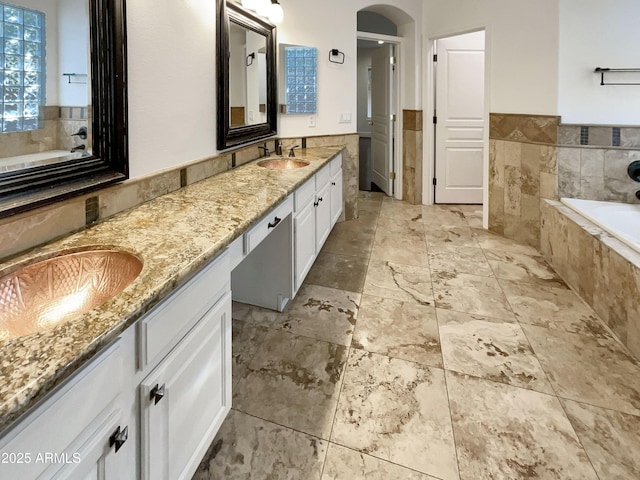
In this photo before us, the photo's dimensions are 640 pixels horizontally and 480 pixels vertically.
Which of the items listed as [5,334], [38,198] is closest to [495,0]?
[38,198]

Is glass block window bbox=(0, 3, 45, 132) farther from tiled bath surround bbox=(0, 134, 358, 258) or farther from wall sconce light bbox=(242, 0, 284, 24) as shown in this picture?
wall sconce light bbox=(242, 0, 284, 24)

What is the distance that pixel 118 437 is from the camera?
76 cm

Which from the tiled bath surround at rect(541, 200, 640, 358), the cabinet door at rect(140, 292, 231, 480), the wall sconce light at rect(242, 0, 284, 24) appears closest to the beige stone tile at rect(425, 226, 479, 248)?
the tiled bath surround at rect(541, 200, 640, 358)

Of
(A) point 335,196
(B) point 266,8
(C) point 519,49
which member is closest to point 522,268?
(A) point 335,196

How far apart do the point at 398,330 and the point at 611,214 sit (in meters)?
1.91

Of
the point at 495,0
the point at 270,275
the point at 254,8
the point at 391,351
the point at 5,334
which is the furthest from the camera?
the point at 495,0

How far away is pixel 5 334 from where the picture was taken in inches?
32.4

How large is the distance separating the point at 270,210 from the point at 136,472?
1.04 metres

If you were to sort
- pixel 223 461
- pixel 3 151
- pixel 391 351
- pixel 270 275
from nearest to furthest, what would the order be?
pixel 3 151 → pixel 223 461 → pixel 391 351 → pixel 270 275

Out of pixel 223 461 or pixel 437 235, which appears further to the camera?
pixel 437 235

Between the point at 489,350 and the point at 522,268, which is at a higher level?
the point at 522,268

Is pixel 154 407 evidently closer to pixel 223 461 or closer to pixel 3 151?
pixel 223 461

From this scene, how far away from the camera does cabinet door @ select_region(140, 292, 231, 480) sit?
87 centimetres

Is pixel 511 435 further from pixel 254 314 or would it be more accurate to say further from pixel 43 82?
pixel 43 82
